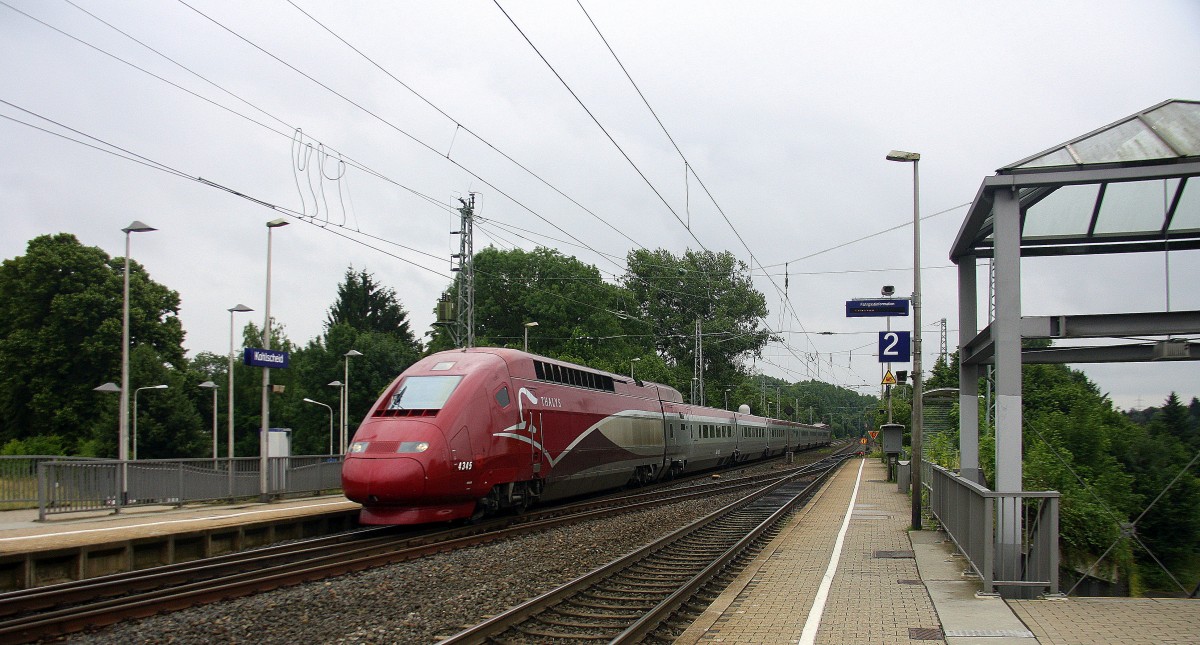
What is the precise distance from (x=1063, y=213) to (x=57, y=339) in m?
51.2

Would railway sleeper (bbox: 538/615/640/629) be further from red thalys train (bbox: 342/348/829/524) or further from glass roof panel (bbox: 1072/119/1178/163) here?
glass roof panel (bbox: 1072/119/1178/163)

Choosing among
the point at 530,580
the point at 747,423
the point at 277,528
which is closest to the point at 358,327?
the point at 747,423

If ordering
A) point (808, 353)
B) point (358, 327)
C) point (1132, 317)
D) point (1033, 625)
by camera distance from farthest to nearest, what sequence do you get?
point (358, 327)
point (808, 353)
point (1132, 317)
point (1033, 625)

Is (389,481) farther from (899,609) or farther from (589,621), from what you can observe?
(899,609)

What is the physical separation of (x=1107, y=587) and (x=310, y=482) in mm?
18900

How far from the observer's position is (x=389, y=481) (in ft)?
46.0

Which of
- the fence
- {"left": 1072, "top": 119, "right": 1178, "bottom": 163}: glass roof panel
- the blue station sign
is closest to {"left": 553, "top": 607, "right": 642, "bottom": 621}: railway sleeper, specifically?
{"left": 1072, "top": 119, "right": 1178, "bottom": 163}: glass roof panel

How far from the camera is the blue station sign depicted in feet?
56.0

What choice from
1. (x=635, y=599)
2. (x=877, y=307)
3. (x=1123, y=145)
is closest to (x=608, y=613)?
(x=635, y=599)

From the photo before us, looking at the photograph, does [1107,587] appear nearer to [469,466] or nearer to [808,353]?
[469,466]

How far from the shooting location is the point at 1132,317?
34.2ft

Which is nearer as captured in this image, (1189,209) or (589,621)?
(589,621)

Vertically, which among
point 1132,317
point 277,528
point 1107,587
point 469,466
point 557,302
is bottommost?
point 1107,587

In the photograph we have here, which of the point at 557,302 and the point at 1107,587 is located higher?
the point at 557,302
